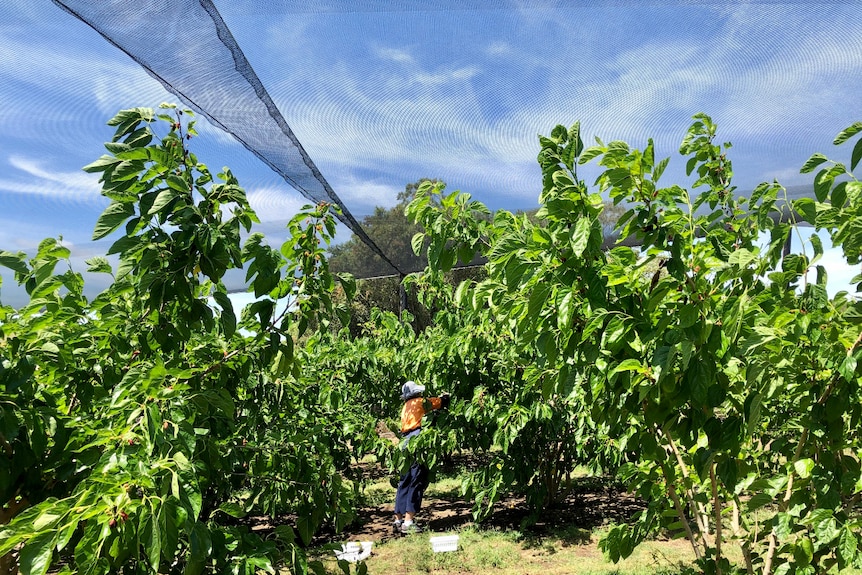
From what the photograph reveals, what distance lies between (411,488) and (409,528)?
0.99ft

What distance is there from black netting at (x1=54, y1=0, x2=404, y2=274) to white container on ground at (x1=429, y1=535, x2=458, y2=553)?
3.11 m

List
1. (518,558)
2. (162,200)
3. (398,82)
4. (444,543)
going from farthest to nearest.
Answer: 1. (398,82)
2. (444,543)
3. (518,558)
4. (162,200)

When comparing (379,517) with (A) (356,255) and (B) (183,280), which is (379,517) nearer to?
(A) (356,255)

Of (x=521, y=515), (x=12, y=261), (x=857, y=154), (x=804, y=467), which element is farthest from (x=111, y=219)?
(x=521, y=515)

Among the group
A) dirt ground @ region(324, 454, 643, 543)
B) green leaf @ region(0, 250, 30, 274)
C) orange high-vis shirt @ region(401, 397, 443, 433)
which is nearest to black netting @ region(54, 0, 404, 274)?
green leaf @ region(0, 250, 30, 274)

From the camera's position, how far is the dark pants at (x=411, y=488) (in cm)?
538

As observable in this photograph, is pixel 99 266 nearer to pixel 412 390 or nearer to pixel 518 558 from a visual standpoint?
pixel 518 558

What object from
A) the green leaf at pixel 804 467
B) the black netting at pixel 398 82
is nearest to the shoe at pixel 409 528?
the black netting at pixel 398 82

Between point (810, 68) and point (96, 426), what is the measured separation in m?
5.46

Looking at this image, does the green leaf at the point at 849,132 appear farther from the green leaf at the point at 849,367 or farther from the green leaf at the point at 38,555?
the green leaf at the point at 38,555

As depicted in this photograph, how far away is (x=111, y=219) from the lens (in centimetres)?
159

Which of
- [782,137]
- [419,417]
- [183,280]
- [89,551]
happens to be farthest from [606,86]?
[89,551]

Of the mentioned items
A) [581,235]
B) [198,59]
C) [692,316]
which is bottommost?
[692,316]

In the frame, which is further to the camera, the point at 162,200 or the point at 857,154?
the point at 162,200
